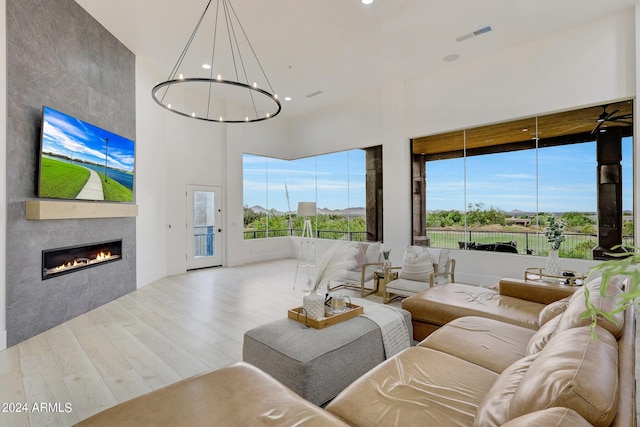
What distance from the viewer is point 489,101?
564cm

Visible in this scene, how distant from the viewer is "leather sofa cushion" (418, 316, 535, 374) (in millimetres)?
1991

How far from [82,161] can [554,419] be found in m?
5.30

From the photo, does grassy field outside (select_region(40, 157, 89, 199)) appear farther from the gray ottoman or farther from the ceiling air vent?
the ceiling air vent

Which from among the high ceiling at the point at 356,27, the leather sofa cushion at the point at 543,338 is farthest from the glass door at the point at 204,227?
the leather sofa cushion at the point at 543,338

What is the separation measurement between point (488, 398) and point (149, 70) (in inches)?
275

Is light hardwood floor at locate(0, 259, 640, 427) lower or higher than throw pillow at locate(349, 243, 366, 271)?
lower

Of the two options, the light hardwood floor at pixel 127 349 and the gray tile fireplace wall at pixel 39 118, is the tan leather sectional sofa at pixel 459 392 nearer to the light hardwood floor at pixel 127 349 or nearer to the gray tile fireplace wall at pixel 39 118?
the light hardwood floor at pixel 127 349

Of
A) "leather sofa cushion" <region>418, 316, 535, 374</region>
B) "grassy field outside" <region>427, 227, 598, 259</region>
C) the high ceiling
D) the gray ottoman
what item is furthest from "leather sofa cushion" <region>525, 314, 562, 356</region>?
the high ceiling

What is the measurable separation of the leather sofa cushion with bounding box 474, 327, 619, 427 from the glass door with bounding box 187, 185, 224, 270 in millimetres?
7030

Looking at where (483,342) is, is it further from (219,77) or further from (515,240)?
(515,240)

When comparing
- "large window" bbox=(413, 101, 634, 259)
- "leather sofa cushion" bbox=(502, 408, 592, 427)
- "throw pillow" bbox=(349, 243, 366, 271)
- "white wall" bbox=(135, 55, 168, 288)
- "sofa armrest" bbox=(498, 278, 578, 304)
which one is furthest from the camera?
"white wall" bbox=(135, 55, 168, 288)

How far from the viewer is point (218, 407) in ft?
4.77

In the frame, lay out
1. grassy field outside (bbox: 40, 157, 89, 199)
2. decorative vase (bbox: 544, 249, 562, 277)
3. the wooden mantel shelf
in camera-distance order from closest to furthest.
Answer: the wooden mantel shelf
grassy field outside (bbox: 40, 157, 89, 199)
decorative vase (bbox: 544, 249, 562, 277)

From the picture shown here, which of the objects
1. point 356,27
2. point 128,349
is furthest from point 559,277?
point 128,349
